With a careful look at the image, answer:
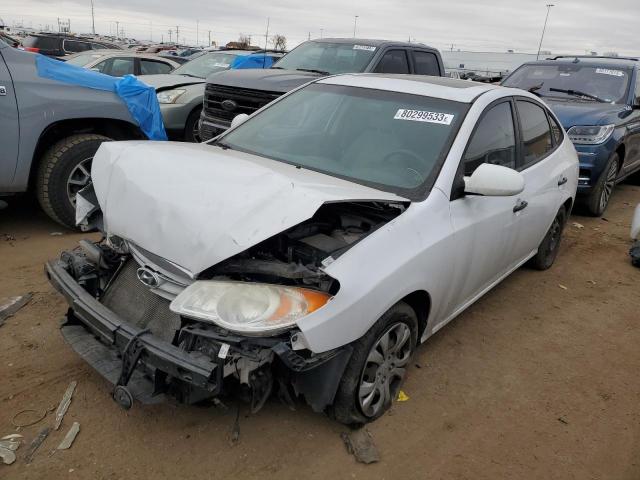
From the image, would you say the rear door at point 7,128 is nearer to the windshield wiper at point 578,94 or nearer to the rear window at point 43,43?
the windshield wiper at point 578,94

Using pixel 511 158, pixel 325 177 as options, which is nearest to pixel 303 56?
pixel 511 158

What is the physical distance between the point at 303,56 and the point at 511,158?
16.6 feet

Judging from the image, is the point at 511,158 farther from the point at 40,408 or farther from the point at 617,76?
the point at 617,76

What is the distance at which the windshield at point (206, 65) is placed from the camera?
375 inches

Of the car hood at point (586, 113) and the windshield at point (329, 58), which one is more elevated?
the windshield at point (329, 58)

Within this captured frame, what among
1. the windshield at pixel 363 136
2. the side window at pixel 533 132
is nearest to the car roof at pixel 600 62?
the side window at pixel 533 132

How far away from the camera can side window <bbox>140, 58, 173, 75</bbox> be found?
1043 centimetres

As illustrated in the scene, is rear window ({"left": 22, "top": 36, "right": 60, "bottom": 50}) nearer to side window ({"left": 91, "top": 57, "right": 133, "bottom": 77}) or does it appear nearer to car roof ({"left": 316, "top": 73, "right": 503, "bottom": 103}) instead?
side window ({"left": 91, "top": 57, "right": 133, "bottom": 77})

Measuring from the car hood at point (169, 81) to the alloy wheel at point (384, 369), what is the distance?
6.51m

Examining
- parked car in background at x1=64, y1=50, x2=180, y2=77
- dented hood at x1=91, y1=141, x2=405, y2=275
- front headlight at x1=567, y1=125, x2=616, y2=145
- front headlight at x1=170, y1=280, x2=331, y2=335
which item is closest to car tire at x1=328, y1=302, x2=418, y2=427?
front headlight at x1=170, y1=280, x2=331, y2=335

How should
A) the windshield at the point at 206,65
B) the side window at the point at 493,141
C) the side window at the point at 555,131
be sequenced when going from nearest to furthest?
the side window at the point at 493,141
the side window at the point at 555,131
the windshield at the point at 206,65

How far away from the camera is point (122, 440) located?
8.36ft

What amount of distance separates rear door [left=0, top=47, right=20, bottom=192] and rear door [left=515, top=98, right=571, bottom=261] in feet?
13.6

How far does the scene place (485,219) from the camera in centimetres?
324
